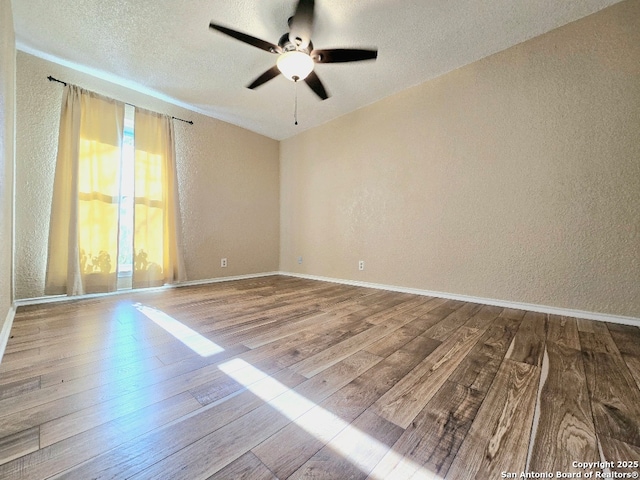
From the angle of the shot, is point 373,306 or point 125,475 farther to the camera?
point 373,306

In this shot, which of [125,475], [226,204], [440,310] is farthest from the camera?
[226,204]

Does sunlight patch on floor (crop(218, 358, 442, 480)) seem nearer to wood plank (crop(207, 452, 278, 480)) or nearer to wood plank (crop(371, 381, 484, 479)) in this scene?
wood plank (crop(371, 381, 484, 479))

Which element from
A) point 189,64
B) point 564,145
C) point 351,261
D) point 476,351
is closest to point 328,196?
point 351,261

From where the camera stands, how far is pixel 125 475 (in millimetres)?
643

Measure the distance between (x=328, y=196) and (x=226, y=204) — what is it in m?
1.62

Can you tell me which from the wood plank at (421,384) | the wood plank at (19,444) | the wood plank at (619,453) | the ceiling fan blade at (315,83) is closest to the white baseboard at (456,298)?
the wood plank at (19,444)

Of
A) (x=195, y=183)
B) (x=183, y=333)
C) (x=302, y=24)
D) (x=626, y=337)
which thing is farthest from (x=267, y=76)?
(x=626, y=337)

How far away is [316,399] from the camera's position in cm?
97

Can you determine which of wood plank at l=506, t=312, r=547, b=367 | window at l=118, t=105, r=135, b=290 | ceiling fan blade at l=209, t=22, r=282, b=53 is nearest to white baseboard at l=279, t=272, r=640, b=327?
wood plank at l=506, t=312, r=547, b=367

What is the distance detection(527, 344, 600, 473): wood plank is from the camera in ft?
2.31

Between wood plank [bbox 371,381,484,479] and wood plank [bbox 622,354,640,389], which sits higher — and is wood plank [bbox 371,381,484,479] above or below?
below

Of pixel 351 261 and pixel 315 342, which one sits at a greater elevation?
pixel 351 261

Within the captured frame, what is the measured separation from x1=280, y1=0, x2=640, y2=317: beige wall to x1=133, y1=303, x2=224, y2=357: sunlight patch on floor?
2274 mm

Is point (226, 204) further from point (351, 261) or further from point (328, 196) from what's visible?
point (351, 261)
